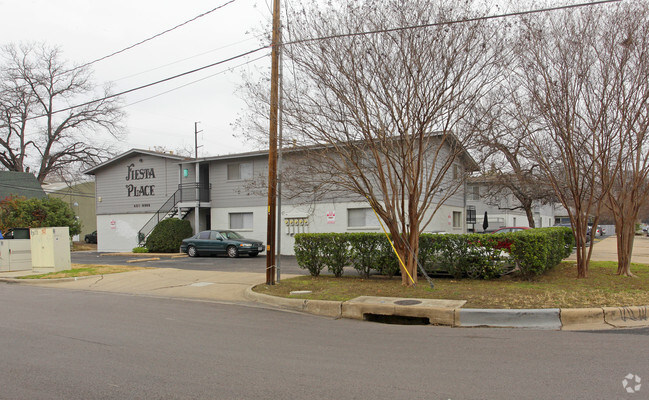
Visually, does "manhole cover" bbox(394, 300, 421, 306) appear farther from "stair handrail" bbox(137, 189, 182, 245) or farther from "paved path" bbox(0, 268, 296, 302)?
"stair handrail" bbox(137, 189, 182, 245)

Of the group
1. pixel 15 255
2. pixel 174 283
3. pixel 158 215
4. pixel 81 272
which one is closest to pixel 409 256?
pixel 174 283

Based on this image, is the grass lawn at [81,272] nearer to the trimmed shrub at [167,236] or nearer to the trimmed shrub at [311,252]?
the trimmed shrub at [311,252]

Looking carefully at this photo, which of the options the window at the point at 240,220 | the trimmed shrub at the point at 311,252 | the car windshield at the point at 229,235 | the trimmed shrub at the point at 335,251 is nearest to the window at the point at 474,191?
the trimmed shrub at the point at 335,251

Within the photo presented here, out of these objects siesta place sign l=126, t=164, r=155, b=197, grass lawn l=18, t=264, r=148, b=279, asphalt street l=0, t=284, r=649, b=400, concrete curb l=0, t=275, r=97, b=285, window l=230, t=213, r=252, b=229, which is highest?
siesta place sign l=126, t=164, r=155, b=197

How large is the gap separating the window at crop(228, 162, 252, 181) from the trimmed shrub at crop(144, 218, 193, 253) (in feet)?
13.3

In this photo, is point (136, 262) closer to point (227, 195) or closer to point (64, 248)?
point (64, 248)

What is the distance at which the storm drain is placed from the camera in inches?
338

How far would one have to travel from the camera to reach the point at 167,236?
2736cm

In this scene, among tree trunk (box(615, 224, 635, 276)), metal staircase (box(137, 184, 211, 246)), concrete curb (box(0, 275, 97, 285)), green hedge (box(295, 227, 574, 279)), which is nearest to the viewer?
green hedge (box(295, 227, 574, 279))

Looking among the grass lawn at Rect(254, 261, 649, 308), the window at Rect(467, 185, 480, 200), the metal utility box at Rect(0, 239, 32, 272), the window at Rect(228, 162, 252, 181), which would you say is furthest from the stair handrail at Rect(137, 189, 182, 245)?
the grass lawn at Rect(254, 261, 649, 308)

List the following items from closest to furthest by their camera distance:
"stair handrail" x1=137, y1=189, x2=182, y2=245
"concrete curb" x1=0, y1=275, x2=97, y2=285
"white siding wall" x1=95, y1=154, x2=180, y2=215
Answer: "concrete curb" x1=0, y1=275, x2=97, y2=285 < "stair handrail" x1=137, y1=189, x2=182, y2=245 < "white siding wall" x1=95, y1=154, x2=180, y2=215

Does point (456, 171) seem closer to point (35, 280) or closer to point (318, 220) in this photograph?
point (318, 220)

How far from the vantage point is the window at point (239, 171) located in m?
27.3

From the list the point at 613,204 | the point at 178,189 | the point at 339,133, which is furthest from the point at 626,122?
the point at 178,189
